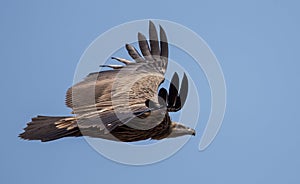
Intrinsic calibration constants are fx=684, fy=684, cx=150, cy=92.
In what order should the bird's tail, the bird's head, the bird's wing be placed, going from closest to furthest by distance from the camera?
the bird's wing → the bird's tail → the bird's head

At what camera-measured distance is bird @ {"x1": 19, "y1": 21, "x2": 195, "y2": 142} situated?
10828 mm

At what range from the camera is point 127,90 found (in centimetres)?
1211

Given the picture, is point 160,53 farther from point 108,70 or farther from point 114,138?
point 114,138

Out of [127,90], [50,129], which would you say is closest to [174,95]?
[127,90]

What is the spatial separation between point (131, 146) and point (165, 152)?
2.07ft

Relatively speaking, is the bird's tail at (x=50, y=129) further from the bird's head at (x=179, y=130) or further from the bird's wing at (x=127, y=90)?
the bird's head at (x=179, y=130)

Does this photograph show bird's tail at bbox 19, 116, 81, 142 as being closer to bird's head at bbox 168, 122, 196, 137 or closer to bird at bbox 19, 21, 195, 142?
bird at bbox 19, 21, 195, 142

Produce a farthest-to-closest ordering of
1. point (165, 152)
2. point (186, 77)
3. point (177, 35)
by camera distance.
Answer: point (177, 35) < point (165, 152) < point (186, 77)

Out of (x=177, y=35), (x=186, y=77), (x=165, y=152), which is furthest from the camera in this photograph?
(x=177, y=35)

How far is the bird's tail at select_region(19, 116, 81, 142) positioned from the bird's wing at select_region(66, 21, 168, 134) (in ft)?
0.77

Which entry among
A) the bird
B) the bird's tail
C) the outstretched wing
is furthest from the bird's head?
the bird's tail

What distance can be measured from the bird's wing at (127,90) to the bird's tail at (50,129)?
0.23 meters

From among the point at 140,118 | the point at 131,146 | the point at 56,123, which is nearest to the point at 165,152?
the point at 131,146

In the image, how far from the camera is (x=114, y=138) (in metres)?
11.8
